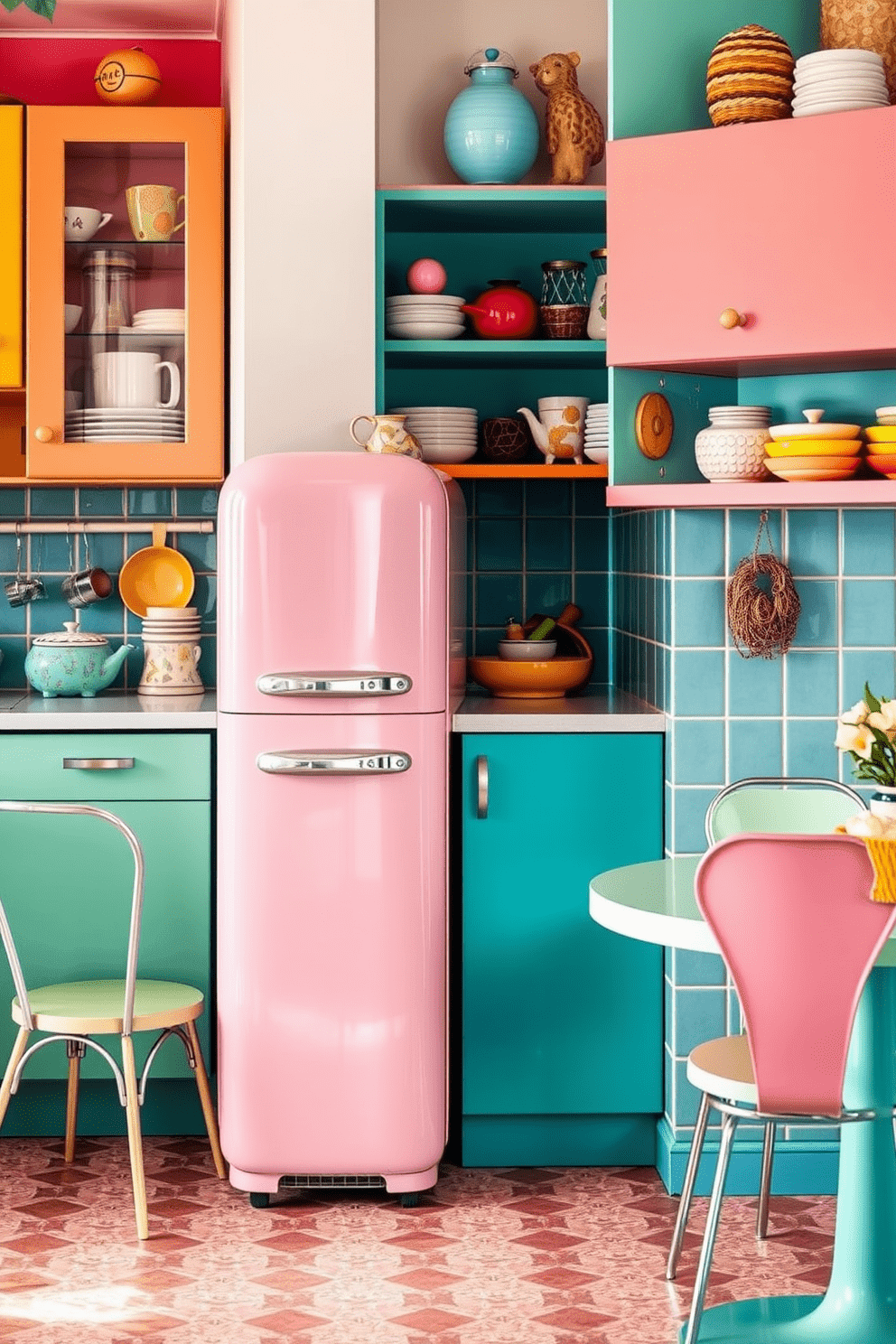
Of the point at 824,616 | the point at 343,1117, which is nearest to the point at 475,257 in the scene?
the point at 824,616

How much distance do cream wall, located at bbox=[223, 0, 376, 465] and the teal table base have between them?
1.78 meters

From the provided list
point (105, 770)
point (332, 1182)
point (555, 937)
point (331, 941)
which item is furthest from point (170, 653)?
point (332, 1182)

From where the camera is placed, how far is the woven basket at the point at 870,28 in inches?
119

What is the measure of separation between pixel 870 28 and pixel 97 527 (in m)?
2.12

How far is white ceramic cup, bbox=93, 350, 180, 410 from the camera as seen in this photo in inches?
145

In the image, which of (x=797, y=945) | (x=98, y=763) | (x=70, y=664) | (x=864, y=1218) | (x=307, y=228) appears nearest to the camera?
(x=797, y=945)

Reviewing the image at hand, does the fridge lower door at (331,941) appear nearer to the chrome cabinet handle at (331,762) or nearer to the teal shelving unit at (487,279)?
the chrome cabinet handle at (331,762)

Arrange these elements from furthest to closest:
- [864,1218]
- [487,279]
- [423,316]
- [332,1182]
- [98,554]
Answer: [98,554], [487,279], [423,316], [332,1182], [864,1218]

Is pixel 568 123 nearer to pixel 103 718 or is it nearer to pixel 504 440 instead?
pixel 504 440

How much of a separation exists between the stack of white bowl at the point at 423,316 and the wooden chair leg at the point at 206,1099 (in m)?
1.60

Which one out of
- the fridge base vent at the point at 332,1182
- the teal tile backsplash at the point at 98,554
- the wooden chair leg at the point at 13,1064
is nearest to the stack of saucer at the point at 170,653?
the teal tile backsplash at the point at 98,554

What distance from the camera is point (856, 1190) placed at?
2.45 metres

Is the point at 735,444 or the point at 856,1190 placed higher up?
the point at 735,444

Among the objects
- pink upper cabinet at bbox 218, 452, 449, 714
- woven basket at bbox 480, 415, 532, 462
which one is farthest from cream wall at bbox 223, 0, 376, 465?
pink upper cabinet at bbox 218, 452, 449, 714
